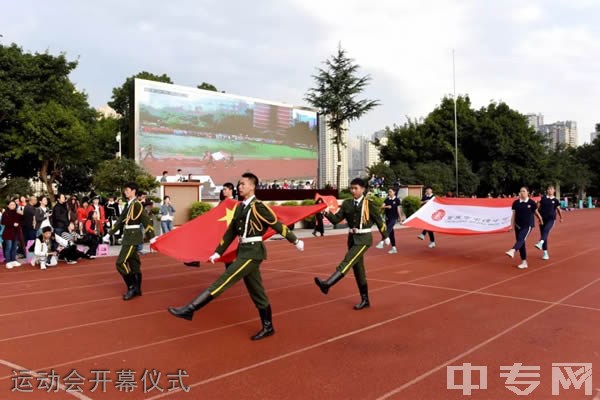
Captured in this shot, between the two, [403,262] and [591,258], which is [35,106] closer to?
[403,262]

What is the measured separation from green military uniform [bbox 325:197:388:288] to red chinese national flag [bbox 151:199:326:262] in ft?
2.62

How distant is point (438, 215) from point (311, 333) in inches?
310

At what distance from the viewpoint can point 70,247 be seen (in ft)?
37.6

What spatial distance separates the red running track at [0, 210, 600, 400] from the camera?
12.8 ft

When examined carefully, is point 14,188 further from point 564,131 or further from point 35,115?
point 564,131

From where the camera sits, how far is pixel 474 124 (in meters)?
40.2

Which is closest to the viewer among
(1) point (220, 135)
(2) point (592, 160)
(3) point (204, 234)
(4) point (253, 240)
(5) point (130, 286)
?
(4) point (253, 240)

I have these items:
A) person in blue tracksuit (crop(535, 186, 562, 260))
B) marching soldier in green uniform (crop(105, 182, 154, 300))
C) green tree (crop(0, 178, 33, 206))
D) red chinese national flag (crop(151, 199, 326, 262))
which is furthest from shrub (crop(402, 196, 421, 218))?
green tree (crop(0, 178, 33, 206))

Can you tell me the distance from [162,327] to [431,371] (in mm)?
3179

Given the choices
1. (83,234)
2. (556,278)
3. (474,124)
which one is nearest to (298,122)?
(474,124)

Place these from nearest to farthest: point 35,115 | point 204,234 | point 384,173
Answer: point 204,234 → point 35,115 → point 384,173

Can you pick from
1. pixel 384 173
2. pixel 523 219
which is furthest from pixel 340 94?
pixel 523 219

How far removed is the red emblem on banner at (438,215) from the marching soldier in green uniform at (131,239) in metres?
7.55

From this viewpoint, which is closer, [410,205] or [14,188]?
[410,205]
